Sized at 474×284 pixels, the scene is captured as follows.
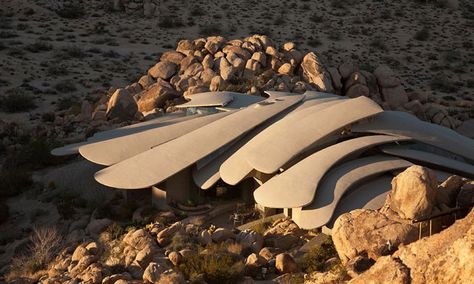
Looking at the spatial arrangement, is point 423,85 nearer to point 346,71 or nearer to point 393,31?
point 346,71

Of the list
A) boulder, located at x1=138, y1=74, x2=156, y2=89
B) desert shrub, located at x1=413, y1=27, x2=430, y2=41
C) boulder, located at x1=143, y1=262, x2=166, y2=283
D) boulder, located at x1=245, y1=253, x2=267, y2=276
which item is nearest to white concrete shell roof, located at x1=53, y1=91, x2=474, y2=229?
boulder, located at x1=245, y1=253, x2=267, y2=276

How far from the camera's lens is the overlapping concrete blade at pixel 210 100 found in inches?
944

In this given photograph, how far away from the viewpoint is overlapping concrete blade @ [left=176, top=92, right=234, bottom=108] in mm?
23984

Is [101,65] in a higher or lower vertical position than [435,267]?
lower

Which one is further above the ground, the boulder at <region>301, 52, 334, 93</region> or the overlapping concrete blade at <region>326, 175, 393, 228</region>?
the boulder at <region>301, 52, 334, 93</region>

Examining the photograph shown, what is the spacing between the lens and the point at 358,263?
12.3m

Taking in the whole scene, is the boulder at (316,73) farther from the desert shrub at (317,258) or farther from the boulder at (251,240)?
the desert shrub at (317,258)

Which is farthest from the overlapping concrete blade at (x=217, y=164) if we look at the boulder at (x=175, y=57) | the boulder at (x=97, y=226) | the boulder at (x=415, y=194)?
the boulder at (x=175, y=57)

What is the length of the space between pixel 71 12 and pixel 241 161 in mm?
45561

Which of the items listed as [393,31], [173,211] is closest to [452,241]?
[173,211]

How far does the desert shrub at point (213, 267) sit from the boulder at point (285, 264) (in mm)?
869

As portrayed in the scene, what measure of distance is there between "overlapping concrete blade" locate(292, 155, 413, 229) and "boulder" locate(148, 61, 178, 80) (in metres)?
16.1

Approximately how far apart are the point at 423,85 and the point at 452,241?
34.4m

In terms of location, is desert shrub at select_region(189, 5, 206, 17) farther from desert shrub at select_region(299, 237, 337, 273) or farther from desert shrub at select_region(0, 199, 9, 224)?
desert shrub at select_region(299, 237, 337, 273)
